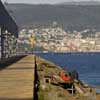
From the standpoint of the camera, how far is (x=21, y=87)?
24594mm

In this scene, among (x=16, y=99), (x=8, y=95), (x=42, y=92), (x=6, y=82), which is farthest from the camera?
(x=6, y=82)

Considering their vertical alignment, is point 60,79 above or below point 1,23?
below

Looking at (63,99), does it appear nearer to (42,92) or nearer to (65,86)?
(42,92)

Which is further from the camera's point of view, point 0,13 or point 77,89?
point 0,13

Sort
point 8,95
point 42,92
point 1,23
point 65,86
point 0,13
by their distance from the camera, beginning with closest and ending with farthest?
point 8,95 < point 42,92 < point 65,86 < point 0,13 < point 1,23

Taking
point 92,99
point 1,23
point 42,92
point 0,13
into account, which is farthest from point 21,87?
point 1,23

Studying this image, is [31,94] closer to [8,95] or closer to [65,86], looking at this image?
[8,95]

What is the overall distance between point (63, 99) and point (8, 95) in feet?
12.4

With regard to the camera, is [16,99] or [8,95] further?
[8,95]

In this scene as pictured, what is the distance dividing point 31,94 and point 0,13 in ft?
180

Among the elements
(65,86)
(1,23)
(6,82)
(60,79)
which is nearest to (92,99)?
(6,82)

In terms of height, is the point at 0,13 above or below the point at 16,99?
above

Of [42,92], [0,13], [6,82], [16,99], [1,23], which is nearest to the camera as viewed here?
[16,99]

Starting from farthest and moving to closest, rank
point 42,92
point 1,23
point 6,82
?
1. point 1,23
2. point 6,82
3. point 42,92
